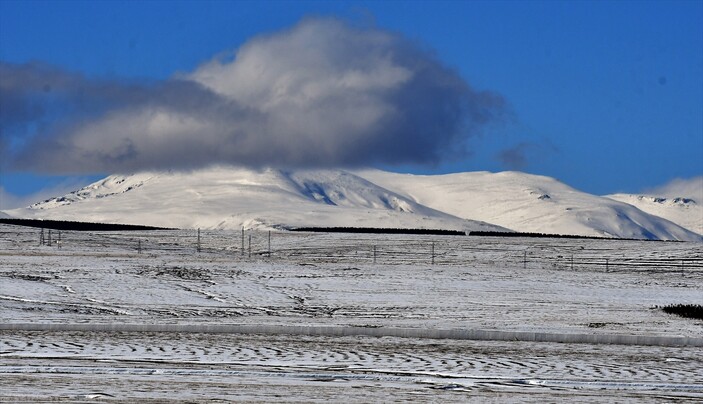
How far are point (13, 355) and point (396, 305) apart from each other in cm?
1830

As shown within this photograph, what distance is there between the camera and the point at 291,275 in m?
46.2

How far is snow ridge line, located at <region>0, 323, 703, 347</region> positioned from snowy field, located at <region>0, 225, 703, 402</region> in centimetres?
6

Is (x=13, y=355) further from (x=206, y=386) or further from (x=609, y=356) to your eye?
(x=609, y=356)

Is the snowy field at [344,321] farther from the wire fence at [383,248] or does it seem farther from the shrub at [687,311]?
the shrub at [687,311]

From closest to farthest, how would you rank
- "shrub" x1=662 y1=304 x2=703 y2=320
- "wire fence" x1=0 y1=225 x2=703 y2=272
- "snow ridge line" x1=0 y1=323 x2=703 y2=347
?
"snow ridge line" x1=0 y1=323 x2=703 y2=347
"shrub" x1=662 y1=304 x2=703 y2=320
"wire fence" x1=0 y1=225 x2=703 y2=272

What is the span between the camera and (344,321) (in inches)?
1157

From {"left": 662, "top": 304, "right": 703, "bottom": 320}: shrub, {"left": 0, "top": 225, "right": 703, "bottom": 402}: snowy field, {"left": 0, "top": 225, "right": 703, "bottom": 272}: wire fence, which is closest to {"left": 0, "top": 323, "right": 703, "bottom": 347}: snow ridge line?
{"left": 0, "top": 225, "right": 703, "bottom": 402}: snowy field

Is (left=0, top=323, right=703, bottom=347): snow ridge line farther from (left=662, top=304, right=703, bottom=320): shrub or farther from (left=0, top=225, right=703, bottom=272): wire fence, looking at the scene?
(left=0, top=225, right=703, bottom=272): wire fence

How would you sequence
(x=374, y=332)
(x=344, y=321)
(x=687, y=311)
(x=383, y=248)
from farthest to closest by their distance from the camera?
(x=383, y=248) < (x=687, y=311) < (x=344, y=321) < (x=374, y=332)

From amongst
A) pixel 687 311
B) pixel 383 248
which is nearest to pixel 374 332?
pixel 687 311

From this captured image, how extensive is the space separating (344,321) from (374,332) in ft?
13.8

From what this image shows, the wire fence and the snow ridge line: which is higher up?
the wire fence

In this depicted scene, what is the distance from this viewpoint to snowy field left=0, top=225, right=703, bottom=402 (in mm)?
16219

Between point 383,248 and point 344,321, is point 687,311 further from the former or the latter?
point 383,248
